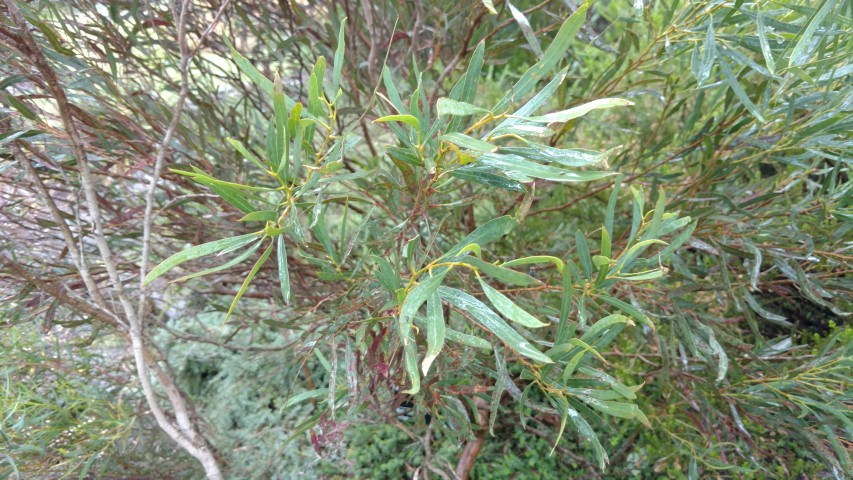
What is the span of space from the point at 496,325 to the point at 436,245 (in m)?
0.58

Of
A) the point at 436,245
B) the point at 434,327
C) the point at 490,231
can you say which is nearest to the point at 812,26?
the point at 490,231

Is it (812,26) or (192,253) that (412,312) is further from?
(812,26)

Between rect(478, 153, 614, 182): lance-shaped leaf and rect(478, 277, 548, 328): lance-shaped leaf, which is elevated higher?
rect(478, 153, 614, 182): lance-shaped leaf

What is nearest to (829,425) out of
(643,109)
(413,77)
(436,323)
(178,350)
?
(436,323)

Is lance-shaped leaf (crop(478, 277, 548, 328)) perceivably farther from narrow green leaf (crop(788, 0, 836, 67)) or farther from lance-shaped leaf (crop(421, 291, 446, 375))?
narrow green leaf (crop(788, 0, 836, 67))

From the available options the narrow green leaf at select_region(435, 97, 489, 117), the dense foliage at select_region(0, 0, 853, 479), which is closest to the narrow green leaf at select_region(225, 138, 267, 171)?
the dense foliage at select_region(0, 0, 853, 479)

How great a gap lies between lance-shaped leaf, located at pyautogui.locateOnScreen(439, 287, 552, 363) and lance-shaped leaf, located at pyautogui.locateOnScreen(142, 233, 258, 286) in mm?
204

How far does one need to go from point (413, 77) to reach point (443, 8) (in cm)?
18

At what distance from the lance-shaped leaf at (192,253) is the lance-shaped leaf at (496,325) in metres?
0.20

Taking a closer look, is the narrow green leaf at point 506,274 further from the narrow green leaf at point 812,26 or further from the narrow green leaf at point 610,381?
the narrow green leaf at point 812,26

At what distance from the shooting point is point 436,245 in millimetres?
1093

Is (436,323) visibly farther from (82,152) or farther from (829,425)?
(829,425)

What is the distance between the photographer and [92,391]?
3.86 feet

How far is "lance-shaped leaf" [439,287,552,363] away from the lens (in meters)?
0.51
